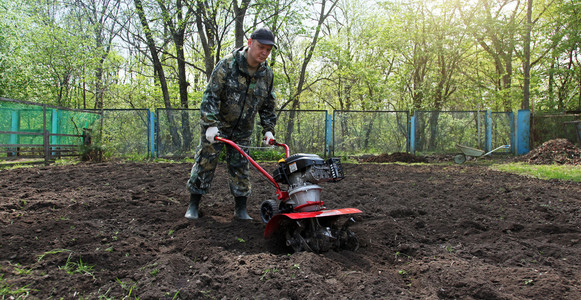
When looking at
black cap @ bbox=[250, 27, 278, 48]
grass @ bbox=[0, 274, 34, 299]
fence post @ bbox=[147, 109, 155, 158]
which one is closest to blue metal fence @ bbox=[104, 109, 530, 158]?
fence post @ bbox=[147, 109, 155, 158]

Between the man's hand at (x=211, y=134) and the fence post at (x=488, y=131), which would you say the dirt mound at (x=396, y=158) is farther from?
the man's hand at (x=211, y=134)

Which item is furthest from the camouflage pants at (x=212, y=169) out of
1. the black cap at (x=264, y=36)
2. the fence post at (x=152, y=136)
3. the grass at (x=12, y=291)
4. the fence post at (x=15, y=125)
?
the fence post at (x=152, y=136)

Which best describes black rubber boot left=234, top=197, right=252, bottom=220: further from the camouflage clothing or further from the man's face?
the man's face

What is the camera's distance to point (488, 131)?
15.5 metres

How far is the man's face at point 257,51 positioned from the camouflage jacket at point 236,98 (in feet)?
0.50

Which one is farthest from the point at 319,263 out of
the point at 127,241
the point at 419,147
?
the point at 419,147

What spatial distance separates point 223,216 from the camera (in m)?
4.31

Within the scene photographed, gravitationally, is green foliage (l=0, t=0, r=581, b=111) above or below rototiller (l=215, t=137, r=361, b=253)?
above

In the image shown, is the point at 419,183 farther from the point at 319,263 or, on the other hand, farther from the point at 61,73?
the point at 61,73

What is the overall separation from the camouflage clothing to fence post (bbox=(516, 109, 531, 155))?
50.2ft

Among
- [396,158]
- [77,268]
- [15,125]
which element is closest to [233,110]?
[77,268]

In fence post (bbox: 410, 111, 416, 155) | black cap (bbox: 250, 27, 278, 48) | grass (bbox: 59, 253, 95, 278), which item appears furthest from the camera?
fence post (bbox: 410, 111, 416, 155)

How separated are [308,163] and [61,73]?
60.1ft

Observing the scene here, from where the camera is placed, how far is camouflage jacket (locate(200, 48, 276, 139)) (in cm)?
377
